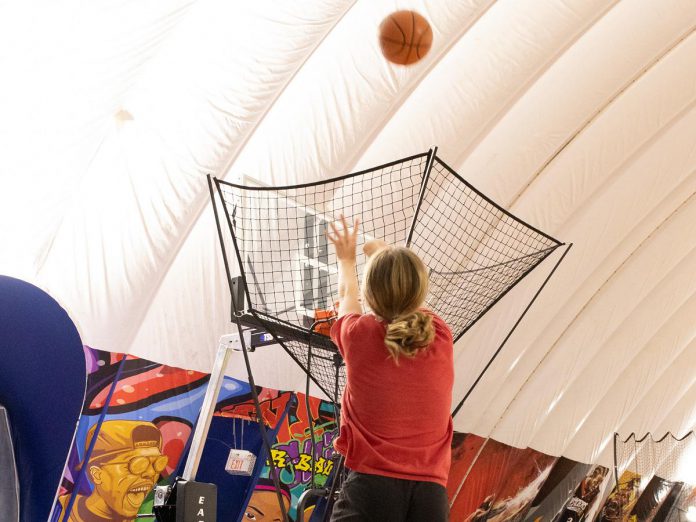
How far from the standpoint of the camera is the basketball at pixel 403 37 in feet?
16.6

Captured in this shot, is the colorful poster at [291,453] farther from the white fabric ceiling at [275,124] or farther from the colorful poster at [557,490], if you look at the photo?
the colorful poster at [557,490]

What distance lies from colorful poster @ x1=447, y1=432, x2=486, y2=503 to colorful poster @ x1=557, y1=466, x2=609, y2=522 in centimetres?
273

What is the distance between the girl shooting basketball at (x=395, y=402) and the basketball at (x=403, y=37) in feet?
8.46

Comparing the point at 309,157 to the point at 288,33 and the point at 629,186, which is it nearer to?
the point at 288,33

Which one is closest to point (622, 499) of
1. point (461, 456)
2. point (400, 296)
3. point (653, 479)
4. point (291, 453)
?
point (653, 479)

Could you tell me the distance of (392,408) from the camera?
2.88 meters

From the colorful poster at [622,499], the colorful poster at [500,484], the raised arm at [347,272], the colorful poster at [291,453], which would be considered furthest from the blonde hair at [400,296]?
the colorful poster at [622,499]

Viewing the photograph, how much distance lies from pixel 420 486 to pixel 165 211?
9.97 feet

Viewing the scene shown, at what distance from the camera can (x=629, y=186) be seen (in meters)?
7.00

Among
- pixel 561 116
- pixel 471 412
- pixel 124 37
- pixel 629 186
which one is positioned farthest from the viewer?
pixel 471 412

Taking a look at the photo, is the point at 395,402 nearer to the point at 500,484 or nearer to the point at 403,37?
the point at 403,37

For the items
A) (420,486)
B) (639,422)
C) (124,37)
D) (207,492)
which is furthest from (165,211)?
(639,422)

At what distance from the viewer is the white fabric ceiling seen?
455 cm

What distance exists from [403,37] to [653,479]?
9.97 m
